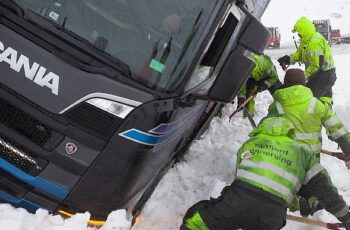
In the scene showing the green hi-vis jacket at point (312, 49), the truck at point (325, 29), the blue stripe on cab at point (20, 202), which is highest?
the truck at point (325, 29)

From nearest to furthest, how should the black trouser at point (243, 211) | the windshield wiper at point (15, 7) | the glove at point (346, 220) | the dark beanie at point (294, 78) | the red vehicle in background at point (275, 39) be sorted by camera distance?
the windshield wiper at point (15, 7) < the black trouser at point (243, 211) < the glove at point (346, 220) < the dark beanie at point (294, 78) < the red vehicle in background at point (275, 39)

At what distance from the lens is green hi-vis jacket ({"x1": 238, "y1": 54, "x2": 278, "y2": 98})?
6848 millimetres

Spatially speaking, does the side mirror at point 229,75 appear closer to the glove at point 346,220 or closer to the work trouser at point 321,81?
the glove at point 346,220

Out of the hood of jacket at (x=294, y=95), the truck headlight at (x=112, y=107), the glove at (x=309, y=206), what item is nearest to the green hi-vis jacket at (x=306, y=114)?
the hood of jacket at (x=294, y=95)

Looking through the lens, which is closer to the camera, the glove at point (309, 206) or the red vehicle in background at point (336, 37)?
the glove at point (309, 206)

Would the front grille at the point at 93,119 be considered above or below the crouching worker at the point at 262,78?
below

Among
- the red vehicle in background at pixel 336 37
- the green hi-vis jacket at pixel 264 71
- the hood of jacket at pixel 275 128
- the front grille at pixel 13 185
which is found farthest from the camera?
the red vehicle in background at pixel 336 37

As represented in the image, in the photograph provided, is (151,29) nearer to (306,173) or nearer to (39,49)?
(39,49)

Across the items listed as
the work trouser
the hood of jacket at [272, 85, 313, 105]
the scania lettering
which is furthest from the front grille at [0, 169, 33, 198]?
the work trouser

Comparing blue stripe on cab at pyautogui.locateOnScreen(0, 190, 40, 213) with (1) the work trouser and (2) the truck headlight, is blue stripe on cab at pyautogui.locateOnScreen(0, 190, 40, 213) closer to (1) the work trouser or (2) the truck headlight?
(2) the truck headlight

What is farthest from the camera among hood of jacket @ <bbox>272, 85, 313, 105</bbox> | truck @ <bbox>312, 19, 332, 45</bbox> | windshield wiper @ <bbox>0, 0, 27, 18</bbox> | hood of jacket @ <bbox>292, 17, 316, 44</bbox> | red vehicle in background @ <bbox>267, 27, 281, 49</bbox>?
red vehicle in background @ <bbox>267, 27, 281, 49</bbox>

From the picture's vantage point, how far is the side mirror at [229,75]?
3.09m

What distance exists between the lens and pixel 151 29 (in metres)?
3.21

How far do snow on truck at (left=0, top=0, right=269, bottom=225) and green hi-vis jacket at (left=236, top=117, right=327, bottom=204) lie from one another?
625mm
